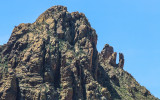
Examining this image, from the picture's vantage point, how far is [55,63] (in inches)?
6009

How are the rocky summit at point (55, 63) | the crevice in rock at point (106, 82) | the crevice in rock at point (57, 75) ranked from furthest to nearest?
1. the crevice in rock at point (106, 82)
2. the crevice in rock at point (57, 75)
3. the rocky summit at point (55, 63)

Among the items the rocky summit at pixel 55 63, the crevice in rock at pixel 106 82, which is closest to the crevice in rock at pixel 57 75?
the rocky summit at pixel 55 63

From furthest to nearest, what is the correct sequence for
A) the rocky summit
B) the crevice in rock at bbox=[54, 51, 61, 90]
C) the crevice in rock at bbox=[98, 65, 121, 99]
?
1. the crevice in rock at bbox=[98, 65, 121, 99]
2. the crevice in rock at bbox=[54, 51, 61, 90]
3. the rocky summit

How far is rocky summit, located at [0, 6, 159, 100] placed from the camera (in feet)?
459

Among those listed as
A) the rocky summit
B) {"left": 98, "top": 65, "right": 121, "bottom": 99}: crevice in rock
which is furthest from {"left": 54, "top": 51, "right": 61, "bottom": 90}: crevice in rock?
{"left": 98, "top": 65, "right": 121, "bottom": 99}: crevice in rock

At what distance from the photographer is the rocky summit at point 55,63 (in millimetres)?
139875

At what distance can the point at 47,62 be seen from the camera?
15150 centimetres

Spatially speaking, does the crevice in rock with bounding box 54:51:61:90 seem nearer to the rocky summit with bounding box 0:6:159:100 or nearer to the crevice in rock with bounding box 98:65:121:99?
the rocky summit with bounding box 0:6:159:100

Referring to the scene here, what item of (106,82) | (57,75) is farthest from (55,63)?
(106,82)

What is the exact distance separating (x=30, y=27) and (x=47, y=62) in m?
37.5

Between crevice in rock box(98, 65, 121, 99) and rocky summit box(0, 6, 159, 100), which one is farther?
crevice in rock box(98, 65, 121, 99)

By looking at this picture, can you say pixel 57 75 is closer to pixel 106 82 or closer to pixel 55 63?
pixel 55 63

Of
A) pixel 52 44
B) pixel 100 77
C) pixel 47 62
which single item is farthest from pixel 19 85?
pixel 100 77

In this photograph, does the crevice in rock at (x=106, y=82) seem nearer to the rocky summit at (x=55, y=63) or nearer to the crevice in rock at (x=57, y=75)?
the rocky summit at (x=55, y=63)
